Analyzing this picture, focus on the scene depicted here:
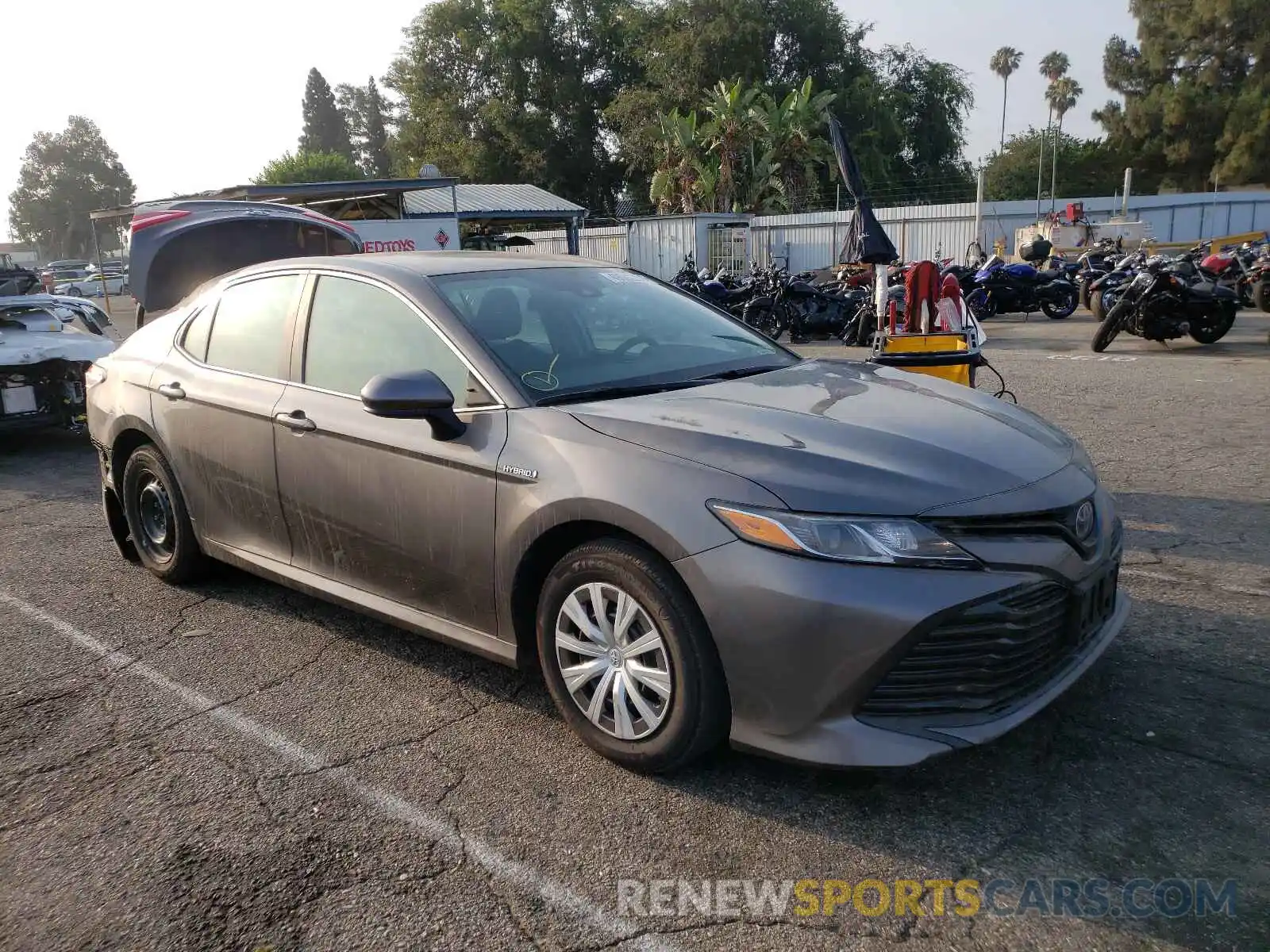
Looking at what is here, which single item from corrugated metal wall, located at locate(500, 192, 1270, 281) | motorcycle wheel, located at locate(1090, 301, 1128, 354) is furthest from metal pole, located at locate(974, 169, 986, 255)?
motorcycle wheel, located at locate(1090, 301, 1128, 354)

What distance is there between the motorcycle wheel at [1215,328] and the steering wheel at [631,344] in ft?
36.2

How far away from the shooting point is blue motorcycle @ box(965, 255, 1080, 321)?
16.9 metres

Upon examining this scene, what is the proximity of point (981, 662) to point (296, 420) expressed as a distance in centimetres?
267

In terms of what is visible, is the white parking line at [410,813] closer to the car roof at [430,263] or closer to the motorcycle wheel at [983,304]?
the car roof at [430,263]

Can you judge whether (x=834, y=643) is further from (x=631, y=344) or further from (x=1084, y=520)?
(x=631, y=344)

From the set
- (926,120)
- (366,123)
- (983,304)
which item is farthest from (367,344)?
(366,123)

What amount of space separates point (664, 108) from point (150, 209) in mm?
35794

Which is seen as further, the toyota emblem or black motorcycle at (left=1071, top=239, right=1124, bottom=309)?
black motorcycle at (left=1071, top=239, right=1124, bottom=309)

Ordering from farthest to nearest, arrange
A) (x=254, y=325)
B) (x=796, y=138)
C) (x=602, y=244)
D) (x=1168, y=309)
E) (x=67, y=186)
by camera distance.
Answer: (x=67, y=186) → (x=796, y=138) → (x=602, y=244) → (x=1168, y=309) → (x=254, y=325)

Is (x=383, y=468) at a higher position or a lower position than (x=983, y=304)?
higher

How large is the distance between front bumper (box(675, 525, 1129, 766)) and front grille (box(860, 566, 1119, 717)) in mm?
13

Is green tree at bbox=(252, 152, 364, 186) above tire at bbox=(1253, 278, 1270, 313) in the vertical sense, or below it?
above

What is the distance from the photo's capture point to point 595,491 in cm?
296

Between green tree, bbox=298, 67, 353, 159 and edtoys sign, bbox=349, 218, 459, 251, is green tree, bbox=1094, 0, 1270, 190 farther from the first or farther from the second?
green tree, bbox=298, 67, 353, 159
